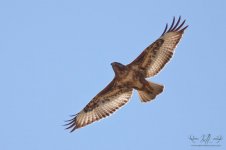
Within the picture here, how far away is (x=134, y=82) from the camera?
543 inches

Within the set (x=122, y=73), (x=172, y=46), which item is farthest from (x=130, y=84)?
(x=172, y=46)

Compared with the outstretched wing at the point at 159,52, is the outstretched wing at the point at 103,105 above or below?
below

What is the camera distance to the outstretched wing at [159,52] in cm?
1391

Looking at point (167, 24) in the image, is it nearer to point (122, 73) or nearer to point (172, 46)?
point (172, 46)

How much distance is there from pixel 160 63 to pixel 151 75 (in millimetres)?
399

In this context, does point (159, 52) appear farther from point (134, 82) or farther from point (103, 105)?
point (103, 105)

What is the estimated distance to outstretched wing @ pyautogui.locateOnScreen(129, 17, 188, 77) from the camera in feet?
45.6

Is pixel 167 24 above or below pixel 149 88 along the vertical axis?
above

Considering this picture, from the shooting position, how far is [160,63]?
13953mm

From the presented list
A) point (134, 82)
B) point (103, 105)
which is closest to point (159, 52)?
point (134, 82)

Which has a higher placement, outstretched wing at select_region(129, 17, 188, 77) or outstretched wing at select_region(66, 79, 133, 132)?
outstretched wing at select_region(129, 17, 188, 77)

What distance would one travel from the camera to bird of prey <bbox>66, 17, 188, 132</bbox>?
535 inches

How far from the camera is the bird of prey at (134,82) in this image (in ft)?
44.6

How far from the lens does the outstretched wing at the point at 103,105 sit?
47.1ft
